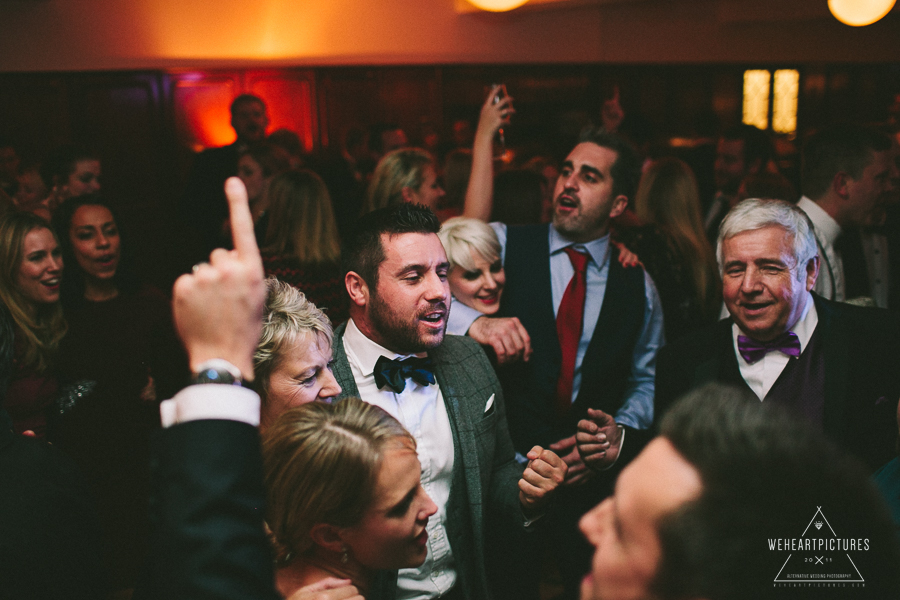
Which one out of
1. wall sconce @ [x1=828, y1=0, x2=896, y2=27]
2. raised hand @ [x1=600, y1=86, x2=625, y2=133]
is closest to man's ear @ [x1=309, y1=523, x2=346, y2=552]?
raised hand @ [x1=600, y1=86, x2=625, y2=133]

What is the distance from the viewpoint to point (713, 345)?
78.4 inches

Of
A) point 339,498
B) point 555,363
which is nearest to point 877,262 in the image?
point 555,363

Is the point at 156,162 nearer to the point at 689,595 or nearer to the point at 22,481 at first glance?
the point at 22,481

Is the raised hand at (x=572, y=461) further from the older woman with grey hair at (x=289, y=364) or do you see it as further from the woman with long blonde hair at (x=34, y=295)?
the woman with long blonde hair at (x=34, y=295)

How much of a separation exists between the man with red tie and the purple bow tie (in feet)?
1.53

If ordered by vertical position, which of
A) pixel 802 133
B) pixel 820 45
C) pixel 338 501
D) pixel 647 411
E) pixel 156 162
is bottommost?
pixel 647 411

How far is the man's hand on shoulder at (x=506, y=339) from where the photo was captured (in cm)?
204

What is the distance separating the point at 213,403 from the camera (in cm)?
79

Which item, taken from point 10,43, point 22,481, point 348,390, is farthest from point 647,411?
point 10,43

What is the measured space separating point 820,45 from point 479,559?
9711mm

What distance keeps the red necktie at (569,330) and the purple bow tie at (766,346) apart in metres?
0.59

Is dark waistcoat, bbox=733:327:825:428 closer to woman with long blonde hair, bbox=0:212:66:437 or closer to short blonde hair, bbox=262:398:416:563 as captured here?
short blonde hair, bbox=262:398:416:563

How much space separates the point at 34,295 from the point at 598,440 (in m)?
2.08

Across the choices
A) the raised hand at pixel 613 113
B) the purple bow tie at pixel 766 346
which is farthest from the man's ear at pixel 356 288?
the raised hand at pixel 613 113
